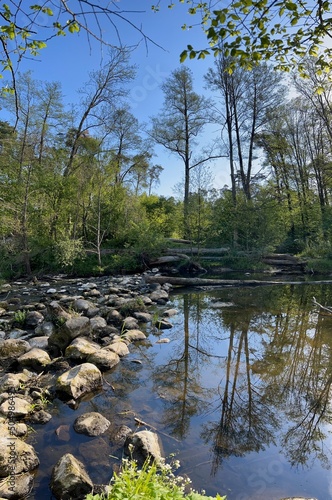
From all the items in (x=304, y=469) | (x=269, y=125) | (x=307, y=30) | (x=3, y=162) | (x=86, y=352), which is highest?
(x=269, y=125)

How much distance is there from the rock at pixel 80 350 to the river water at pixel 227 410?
53cm

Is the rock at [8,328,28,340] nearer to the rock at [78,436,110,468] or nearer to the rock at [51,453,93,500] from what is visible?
the rock at [78,436,110,468]

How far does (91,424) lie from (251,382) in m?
2.21

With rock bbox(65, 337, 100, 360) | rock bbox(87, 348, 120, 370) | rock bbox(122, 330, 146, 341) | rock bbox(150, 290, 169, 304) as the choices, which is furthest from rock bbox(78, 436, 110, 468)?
rock bbox(150, 290, 169, 304)

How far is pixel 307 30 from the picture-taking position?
6.88 ft

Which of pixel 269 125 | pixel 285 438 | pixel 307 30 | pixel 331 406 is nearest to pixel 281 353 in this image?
pixel 331 406

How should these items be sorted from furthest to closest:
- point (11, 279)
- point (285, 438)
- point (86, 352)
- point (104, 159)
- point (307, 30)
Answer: point (104, 159) < point (11, 279) < point (86, 352) < point (285, 438) < point (307, 30)

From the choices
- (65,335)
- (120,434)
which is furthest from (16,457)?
(65,335)

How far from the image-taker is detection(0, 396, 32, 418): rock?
10.7ft

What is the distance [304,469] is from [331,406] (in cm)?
116

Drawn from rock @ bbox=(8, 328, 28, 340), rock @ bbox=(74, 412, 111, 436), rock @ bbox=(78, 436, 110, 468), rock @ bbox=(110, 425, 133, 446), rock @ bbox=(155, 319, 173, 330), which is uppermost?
rock @ bbox=(8, 328, 28, 340)

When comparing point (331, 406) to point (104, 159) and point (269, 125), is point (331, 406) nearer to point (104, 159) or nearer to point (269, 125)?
point (104, 159)

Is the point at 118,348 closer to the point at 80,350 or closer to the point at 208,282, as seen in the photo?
the point at 80,350

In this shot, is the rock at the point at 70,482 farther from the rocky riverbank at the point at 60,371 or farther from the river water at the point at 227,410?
the river water at the point at 227,410
